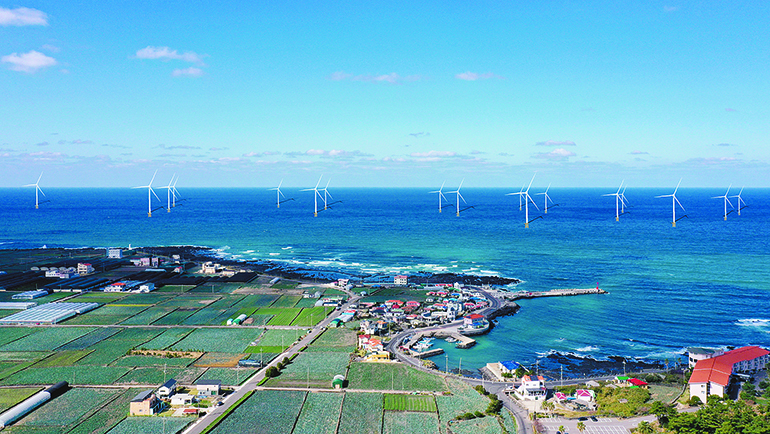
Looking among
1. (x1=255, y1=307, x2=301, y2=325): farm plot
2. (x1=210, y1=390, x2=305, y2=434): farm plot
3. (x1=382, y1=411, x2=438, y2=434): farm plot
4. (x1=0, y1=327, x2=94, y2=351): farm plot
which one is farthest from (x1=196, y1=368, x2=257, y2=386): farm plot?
(x1=0, y1=327, x2=94, y2=351): farm plot

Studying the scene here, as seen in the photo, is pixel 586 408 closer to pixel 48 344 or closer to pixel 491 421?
pixel 491 421

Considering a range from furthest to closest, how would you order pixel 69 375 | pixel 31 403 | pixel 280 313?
pixel 280 313 → pixel 69 375 → pixel 31 403

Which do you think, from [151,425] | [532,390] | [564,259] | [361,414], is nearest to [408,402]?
[361,414]

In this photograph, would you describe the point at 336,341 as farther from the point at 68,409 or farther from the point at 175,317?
the point at 68,409

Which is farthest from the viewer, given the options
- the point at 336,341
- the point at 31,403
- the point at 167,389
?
the point at 336,341

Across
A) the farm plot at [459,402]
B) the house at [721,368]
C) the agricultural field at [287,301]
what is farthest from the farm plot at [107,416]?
the house at [721,368]

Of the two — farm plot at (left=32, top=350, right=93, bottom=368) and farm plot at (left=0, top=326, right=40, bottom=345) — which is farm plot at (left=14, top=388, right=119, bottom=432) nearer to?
farm plot at (left=32, top=350, right=93, bottom=368)
